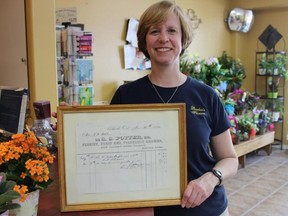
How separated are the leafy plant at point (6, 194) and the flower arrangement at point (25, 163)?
45 mm

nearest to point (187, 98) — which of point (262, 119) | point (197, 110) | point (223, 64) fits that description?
point (197, 110)

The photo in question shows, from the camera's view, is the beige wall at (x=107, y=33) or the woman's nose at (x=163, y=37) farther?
the beige wall at (x=107, y=33)

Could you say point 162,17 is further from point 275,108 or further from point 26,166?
point 275,108

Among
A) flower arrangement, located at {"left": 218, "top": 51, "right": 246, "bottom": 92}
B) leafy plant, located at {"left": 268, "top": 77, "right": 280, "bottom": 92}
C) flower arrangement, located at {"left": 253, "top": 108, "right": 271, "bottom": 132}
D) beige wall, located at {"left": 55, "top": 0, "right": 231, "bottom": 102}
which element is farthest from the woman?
leafy plant, located at {"left": 268, "top": 77, "right": 280, "bottom": 92}

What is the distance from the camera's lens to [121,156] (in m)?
0.96

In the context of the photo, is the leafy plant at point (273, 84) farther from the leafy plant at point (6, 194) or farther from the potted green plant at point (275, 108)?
the leafy plant at point (6, 194)

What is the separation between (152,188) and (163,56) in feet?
1.42

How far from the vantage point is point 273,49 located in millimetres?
5578

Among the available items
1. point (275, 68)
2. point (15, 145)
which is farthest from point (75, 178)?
point (275, 68)

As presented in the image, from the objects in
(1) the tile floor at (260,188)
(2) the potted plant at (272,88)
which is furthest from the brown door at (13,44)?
(2) the potted plant at (272,88)

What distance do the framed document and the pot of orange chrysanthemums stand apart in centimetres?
7

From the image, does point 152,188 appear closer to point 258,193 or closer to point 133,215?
point 133,215

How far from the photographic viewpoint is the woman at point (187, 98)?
1.14 metres

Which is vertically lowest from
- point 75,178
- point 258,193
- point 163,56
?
point 258,193
